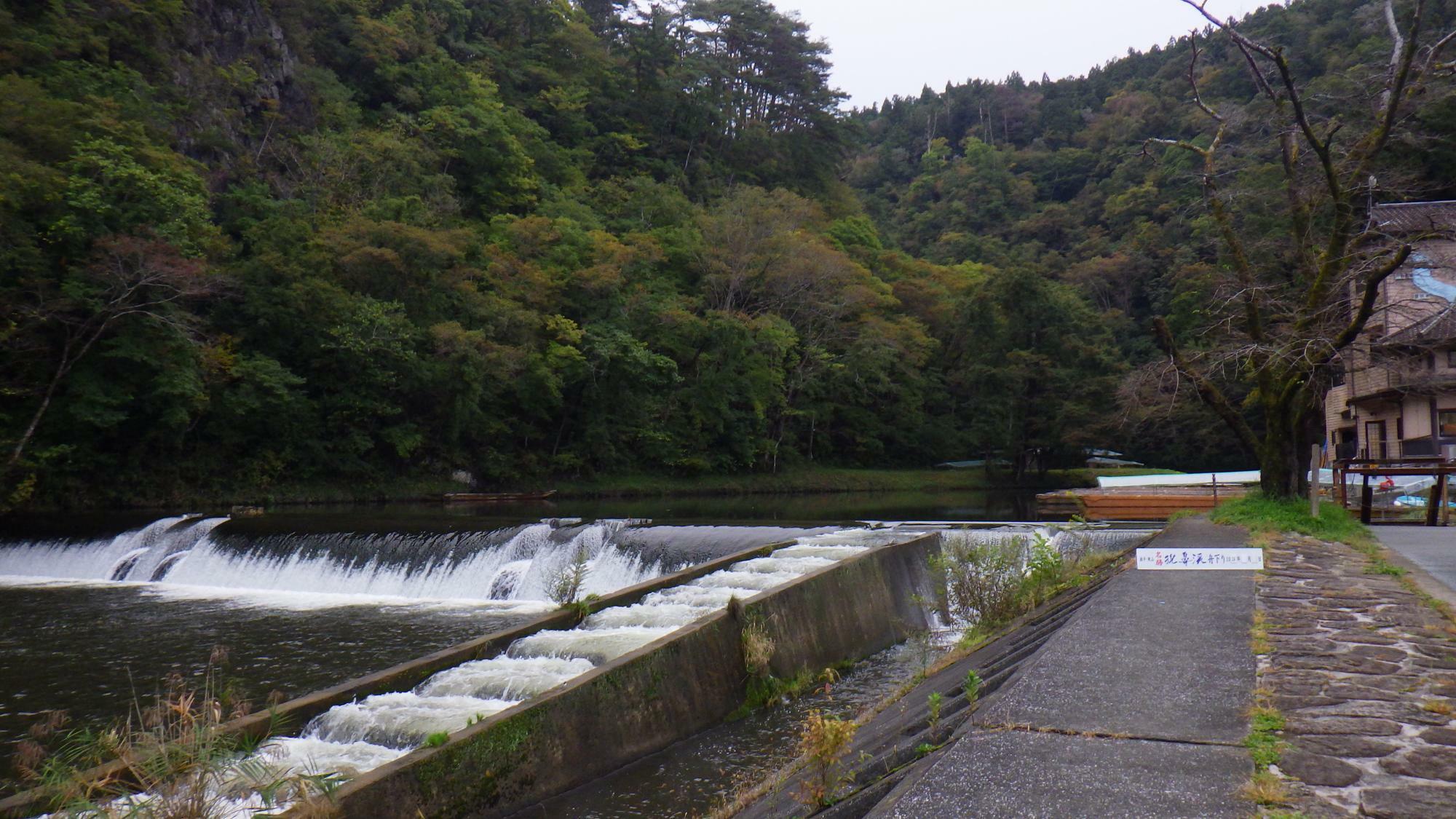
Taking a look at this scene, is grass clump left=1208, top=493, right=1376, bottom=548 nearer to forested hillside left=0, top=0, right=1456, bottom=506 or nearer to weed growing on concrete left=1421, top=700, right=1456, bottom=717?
forested hillside left=0, top=0, right=1456, bottom=506

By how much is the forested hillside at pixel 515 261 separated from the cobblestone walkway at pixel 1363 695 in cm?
1293

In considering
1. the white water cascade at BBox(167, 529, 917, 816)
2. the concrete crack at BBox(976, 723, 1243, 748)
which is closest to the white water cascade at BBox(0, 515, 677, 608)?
the white water cascade at BBox(167, 529, 917, 816)

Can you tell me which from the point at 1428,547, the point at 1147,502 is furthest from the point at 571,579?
the point at 1147,502

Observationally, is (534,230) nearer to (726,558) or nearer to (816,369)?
(816,369)

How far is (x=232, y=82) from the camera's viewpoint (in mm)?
29500

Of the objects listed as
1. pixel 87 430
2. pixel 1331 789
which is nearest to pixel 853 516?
pixel 87 430

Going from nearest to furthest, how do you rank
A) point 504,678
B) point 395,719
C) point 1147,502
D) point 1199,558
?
point 395,719 < point 1199,558 < point 504,678 < point 1147,502

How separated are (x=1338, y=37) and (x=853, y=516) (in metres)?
38.6

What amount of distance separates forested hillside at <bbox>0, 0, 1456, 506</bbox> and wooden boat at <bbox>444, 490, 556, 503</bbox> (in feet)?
4.90

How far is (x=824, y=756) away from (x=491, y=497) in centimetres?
2500

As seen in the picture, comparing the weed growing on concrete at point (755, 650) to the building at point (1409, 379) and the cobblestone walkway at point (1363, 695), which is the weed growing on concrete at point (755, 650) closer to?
A: the cobblestone walkway at point (1363, 695)

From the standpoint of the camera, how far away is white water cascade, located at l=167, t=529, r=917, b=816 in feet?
18.5

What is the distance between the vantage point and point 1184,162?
45.7 meters

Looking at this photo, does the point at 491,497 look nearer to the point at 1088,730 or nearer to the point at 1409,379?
the point at 1409,379
